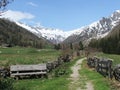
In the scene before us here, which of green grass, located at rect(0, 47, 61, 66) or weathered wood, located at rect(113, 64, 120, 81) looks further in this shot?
green grass, located at rect(0, 47, 61, 66)

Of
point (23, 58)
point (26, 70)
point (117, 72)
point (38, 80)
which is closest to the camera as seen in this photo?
point (117, 72)

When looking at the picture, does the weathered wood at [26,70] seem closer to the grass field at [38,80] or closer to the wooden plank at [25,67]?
the wooden plank at [25,67]

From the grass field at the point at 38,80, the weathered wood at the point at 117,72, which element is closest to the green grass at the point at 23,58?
the grass field at the point at 38,80

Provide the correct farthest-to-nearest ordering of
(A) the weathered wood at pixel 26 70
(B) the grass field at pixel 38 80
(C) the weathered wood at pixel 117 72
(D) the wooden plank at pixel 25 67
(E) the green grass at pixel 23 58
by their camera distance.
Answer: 1. (E) the green grass at pixel 23 58
2. (D) the wooden plank at pixel 25 67
3. (A) the weathered wood at pixel 26 70
4. (C) the weathered wood at pixel 117 72
5. (B) the grass field at pixel 38 80

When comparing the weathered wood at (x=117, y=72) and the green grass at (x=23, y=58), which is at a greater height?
→ the green grass at (x=23, y=58)

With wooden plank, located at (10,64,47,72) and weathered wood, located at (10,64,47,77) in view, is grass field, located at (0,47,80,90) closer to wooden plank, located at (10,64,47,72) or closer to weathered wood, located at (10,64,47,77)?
weathered wood, located at (10,64,47,77)

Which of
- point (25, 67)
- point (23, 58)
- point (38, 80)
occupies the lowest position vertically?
point (38, 80)

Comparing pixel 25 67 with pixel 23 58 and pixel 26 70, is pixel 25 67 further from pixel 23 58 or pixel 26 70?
pixel 23 58

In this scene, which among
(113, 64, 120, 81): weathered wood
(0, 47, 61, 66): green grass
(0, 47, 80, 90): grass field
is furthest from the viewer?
(0, 47, 61, 66): green grass

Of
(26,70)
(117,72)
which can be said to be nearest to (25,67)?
(26,70)

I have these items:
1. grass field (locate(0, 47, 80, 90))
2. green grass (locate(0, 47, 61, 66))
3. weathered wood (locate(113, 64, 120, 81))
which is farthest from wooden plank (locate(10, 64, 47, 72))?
green grass (locate(0, 47, 61, 66))

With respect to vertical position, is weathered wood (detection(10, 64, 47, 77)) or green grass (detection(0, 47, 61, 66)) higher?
green grass (detection(0, 47, 61, 66))

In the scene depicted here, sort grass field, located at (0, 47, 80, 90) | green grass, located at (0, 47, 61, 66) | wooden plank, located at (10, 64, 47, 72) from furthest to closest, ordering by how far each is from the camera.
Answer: green grass, located at (0, 47, 61, 66), wooden plank, located at (10, 64, 47, 72), grass field, located at (0, 47, 80, 90)

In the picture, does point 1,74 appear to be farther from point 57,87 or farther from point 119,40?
point 119,40
